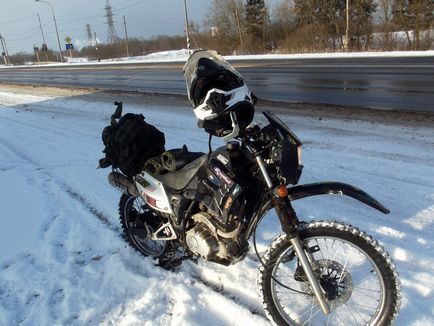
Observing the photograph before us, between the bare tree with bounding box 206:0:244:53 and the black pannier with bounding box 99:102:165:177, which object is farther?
the bare tree with bounding box 206:0:244:53

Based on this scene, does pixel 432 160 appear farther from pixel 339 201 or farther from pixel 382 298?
pixel 382 298

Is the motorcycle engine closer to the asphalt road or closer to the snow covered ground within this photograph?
the snow covered ground

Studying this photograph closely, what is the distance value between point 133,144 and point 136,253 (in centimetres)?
120

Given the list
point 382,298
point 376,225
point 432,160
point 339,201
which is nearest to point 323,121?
point 432,160

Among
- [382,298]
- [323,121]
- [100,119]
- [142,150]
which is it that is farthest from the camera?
[100,119]

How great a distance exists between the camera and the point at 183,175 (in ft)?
10.5

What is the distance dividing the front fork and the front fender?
0.09m

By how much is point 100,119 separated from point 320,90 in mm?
6941

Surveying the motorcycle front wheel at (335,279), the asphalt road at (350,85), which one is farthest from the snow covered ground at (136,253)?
the asphalt road at (350,85)

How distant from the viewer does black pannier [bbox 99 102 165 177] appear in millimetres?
3564

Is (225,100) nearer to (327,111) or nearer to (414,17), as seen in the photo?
(327,111)

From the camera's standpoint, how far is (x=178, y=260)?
3609 millimetres

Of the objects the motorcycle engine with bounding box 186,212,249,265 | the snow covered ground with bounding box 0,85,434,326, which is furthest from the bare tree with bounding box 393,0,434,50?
the motorcycle engine with bounding box 186,212,249,265

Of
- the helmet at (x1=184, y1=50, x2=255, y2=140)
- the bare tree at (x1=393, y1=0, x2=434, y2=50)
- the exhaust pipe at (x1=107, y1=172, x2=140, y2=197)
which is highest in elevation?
the bare tree at (x1=393, y1=0, x2=434, y2=50)
